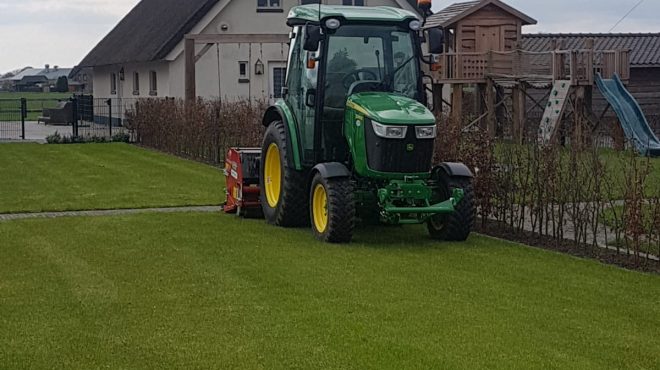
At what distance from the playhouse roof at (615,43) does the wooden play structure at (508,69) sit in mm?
2932

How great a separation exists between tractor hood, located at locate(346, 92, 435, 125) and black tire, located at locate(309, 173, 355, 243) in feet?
2.78

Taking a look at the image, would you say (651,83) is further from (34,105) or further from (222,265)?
(34,105)

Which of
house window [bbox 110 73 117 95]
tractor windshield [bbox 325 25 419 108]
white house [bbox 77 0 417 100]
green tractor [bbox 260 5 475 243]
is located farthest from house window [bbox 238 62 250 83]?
tractor windshield [bbox 325 25 419 108]

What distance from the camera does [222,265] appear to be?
10.7 metres

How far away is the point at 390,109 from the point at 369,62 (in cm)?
115

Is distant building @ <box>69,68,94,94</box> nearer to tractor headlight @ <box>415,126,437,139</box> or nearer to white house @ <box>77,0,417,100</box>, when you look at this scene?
white house @ <box>77,0,417,100</box>

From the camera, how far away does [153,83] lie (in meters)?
40.4

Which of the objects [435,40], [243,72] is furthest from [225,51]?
[435,40]

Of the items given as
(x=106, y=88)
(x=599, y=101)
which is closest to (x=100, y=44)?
(x=106, y=88)

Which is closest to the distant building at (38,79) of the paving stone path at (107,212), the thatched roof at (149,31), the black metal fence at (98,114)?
the thatched roof at (149,31)

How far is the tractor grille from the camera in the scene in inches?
471

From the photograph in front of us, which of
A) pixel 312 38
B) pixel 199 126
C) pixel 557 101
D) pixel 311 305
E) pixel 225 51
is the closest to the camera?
pixel 311 305

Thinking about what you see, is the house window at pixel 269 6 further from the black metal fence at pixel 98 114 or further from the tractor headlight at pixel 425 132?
the tractor headlight at pixel 425 132

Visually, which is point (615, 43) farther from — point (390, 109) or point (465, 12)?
point (390, 109)
